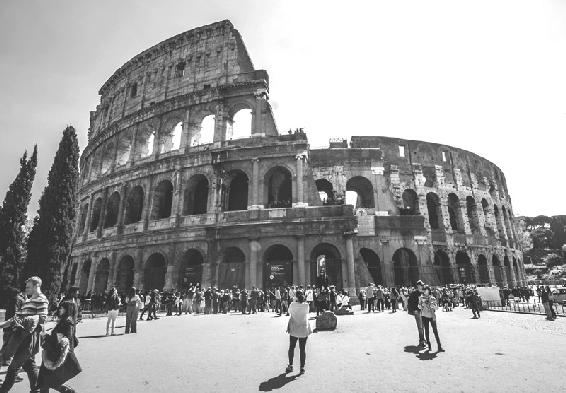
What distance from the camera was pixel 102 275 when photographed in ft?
73.4

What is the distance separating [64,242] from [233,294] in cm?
897

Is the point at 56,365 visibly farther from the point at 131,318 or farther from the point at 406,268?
the point at 406,268

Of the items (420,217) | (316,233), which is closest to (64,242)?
(316,233)

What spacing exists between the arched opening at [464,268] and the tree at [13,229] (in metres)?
27.0

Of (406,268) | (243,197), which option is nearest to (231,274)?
(243,197)

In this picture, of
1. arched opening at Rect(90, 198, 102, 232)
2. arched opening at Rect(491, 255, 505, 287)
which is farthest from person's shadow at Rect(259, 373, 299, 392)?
arched opening at Rect(491, 255, 505, 287)

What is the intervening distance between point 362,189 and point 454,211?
983cm

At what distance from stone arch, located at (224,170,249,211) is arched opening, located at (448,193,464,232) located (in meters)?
18.2

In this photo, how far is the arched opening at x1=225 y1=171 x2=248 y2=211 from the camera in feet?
67.9

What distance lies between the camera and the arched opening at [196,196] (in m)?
20.7

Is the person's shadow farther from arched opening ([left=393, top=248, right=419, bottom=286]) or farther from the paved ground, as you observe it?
arched opening ([left=393, top=248, right=419, bottom=286])

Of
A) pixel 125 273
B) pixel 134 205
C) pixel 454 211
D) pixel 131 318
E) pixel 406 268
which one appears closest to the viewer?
pixel 131 318

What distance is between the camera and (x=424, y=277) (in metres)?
20.2

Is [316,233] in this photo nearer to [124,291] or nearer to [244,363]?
[244,363]
